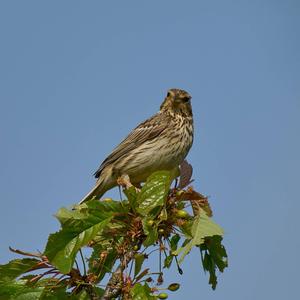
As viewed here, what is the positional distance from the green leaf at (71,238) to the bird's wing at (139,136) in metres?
4.81

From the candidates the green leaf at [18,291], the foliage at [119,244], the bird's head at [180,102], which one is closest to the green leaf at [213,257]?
the foliage at [119,244]

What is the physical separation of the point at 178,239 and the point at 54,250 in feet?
3.81

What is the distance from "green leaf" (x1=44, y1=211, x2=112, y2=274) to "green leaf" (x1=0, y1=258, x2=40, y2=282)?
0.32 metres

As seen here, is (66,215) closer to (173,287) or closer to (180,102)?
(173,287)

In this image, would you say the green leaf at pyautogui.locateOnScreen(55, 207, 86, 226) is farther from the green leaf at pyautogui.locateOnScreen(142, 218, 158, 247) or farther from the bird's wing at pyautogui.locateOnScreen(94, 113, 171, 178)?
the bird's wing at pyautogui.locateOnScreen(94, 113, 171, 178)

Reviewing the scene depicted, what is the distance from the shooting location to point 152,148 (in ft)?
31.0

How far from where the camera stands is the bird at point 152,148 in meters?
9.25

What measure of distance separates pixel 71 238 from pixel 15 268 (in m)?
0.54

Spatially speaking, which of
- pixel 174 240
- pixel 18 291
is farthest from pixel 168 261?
pixel 18 291

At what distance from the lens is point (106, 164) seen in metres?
9.57

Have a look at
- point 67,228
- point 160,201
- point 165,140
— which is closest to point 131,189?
point 160,201

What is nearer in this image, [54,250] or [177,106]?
[54,250]

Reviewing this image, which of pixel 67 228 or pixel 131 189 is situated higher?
pixel 131 189

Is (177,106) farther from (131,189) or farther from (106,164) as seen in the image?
(131,189)
